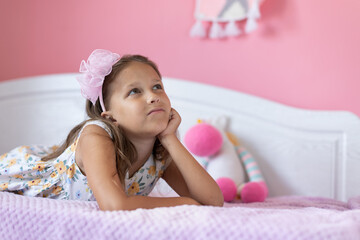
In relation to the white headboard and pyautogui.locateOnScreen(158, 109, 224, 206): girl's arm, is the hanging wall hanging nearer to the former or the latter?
the white headboard

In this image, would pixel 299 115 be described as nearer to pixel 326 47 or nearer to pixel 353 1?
pixel 326 47

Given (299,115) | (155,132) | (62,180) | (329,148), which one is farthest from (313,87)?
(62,180)

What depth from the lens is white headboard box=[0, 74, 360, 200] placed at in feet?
6.15

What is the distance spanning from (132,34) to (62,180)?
3.41 ft

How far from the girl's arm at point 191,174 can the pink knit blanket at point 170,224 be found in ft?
0.87

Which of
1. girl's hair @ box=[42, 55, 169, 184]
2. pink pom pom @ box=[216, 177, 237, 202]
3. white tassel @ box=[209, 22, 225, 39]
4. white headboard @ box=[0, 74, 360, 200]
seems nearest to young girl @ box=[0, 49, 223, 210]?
girl's hair @ box=[42, 55, 169, 184]

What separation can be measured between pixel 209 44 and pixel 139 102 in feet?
3.26

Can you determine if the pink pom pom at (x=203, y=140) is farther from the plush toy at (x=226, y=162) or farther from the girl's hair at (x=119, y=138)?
the girl's hair at (x=119, y=138)

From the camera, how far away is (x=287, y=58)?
198 centimetres

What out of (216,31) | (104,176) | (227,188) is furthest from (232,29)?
(104,176)

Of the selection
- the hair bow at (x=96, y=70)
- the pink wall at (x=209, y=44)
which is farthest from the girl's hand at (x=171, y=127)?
the pink wall at (x=209, y=44)

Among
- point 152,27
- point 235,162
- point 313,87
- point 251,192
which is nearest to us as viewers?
point 251,192

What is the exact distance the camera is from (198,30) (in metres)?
2.02

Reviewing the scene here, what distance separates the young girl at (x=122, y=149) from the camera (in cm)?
113
